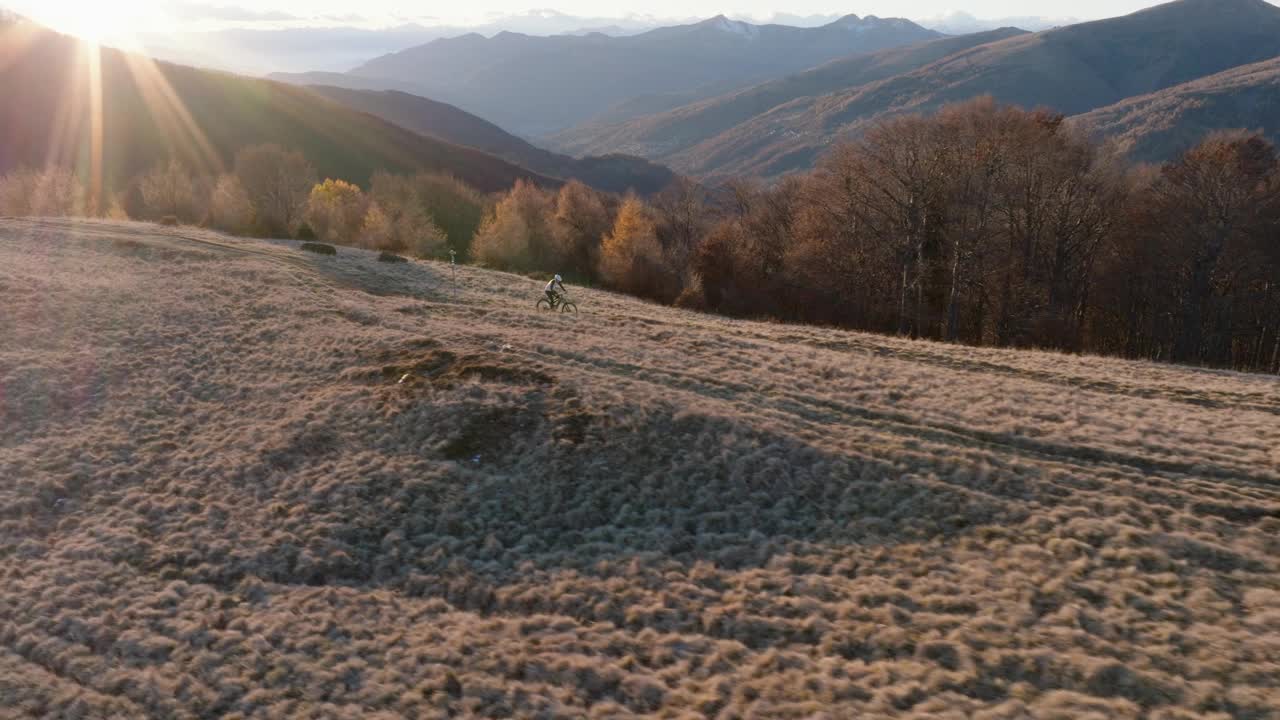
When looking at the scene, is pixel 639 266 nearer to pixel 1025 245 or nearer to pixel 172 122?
pixel 1025 245

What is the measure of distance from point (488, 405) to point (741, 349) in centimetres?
1125

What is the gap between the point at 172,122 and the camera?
155 meters

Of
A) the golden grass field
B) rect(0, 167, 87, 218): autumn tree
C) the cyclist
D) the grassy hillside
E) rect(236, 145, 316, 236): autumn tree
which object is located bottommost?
the golden grass field

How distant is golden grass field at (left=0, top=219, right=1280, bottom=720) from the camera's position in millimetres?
10070

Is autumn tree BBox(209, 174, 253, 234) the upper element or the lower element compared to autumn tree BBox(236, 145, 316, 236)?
lower

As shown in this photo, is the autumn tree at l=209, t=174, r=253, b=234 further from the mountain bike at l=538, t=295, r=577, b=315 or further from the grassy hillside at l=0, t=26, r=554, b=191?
the grassy hillside at l=0, t=26, r=554, b=191

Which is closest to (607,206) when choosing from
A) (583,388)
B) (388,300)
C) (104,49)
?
(388,300)

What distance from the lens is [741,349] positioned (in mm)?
27109

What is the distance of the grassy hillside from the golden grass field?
13152cm

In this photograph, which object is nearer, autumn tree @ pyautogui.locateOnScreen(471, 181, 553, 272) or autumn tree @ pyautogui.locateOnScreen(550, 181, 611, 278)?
autumn tree @ pyautogui.locateOnScreen(471, 181, 553, 272)

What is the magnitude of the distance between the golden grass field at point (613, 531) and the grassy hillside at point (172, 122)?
131522mm

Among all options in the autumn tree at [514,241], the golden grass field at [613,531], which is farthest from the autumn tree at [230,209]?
the golden grass field at [613,531]

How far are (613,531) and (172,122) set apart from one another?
598ft

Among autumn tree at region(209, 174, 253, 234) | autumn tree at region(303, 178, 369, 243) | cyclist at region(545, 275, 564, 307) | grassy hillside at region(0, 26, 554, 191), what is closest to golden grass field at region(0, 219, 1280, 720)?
cyclist at region(545, 275, 564, 307)
